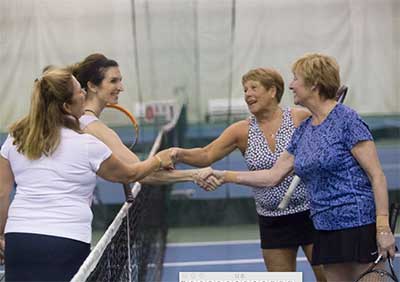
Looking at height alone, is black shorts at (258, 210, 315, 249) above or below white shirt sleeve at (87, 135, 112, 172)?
below

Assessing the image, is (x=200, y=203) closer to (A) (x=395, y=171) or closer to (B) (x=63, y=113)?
(A) (x=395, y=171)

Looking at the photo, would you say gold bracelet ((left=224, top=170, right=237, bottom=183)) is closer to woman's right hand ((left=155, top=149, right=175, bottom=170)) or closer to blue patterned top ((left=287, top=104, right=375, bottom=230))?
woman's right hand ((left=155, top=149, right=175, bottom=170))

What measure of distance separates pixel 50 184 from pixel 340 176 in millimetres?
979

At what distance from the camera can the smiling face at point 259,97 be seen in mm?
4707

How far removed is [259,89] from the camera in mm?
4711

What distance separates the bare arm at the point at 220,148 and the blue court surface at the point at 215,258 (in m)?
2.08

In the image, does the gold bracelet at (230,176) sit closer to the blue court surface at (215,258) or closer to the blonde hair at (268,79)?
the blonde hair at (268,79)

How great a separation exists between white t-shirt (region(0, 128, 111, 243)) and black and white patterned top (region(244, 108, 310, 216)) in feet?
3.59

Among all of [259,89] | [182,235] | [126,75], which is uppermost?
[259,89]

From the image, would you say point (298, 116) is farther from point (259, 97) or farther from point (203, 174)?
point (203, 174)

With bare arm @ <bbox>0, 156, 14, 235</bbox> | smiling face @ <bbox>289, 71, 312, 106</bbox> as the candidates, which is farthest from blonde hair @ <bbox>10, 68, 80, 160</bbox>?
smiling face @ <bbox>289, 71, 312, 106</bbox>

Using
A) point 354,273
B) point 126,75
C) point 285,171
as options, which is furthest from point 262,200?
point 126,75

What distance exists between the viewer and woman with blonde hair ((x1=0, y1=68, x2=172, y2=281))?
11.8 ft

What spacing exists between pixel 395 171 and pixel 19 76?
7.95ft
